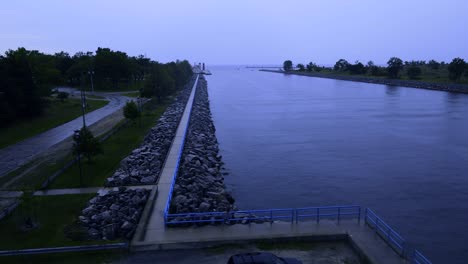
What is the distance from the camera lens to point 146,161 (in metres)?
23.7

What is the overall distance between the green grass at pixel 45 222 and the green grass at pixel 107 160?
217cm

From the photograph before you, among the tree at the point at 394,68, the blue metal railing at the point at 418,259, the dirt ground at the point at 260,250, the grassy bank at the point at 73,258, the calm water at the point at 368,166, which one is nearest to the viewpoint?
the blue metal railing at the point at 418,259

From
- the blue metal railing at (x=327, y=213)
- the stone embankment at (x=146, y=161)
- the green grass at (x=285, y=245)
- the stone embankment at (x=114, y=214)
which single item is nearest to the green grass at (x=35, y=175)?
the stone embankment at (x=146, y=161)

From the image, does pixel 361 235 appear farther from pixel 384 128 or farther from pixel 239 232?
pixel 384 128

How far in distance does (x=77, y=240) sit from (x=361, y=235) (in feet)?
32.5

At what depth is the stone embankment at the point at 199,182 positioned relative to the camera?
1709cm

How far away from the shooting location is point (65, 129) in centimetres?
3772

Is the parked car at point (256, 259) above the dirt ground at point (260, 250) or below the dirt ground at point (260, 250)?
above

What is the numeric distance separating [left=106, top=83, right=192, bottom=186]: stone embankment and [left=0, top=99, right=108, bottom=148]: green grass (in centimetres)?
1160

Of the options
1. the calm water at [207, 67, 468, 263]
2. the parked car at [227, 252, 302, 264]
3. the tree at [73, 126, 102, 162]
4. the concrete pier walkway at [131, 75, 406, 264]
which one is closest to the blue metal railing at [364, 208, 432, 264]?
the concrete pier walkway at [131, 75, 406, 264]

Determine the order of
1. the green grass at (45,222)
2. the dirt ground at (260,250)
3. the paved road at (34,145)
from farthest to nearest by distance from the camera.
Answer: the paved road at (34,145)
the green grass at (45,222)
the dirt ground at (260,250)

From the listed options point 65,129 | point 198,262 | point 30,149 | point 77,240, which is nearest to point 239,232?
point 198,262

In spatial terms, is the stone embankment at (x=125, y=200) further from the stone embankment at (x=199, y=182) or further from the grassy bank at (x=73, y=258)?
the stone embankment at (x=199, y=182)

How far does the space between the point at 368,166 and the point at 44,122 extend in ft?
107
